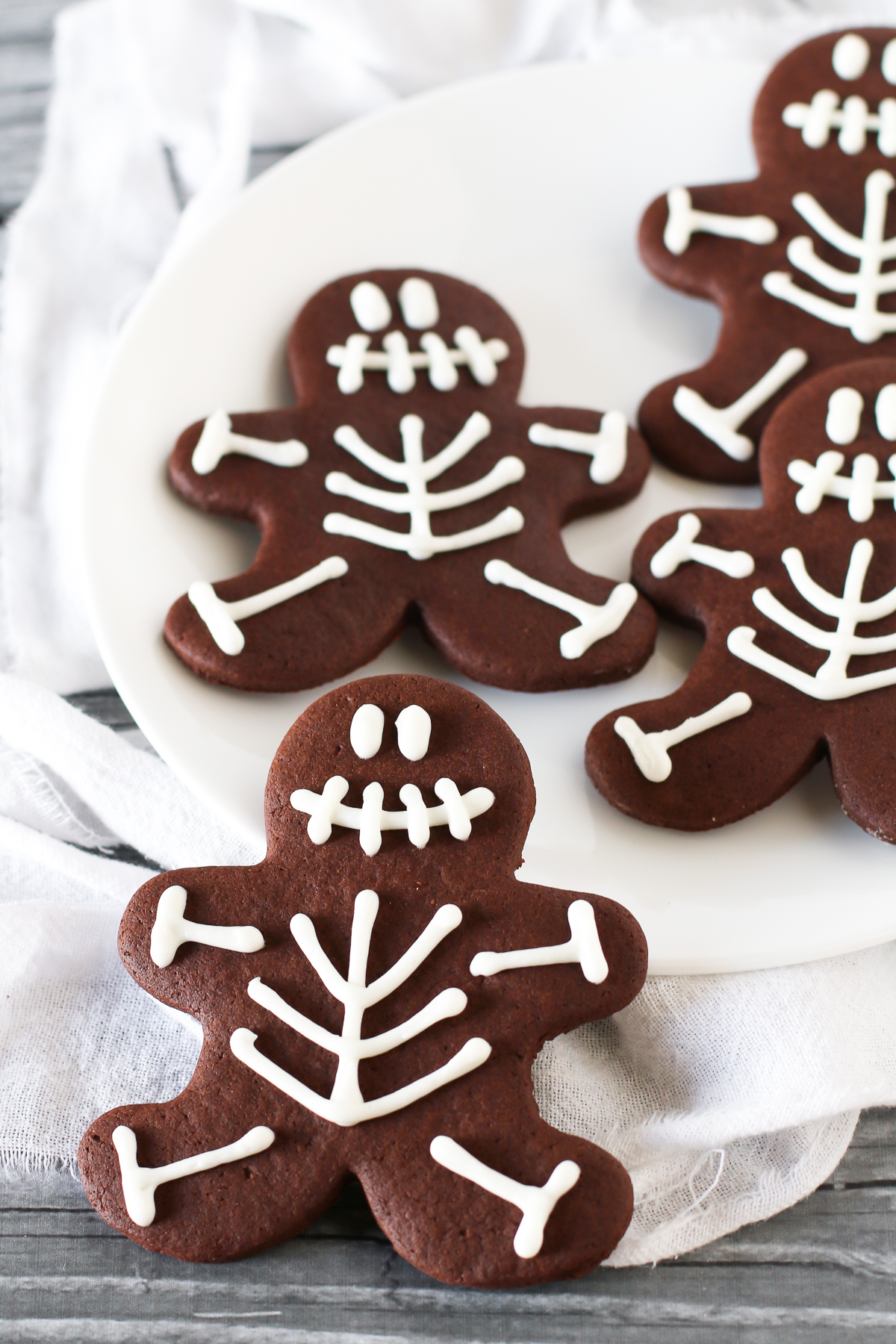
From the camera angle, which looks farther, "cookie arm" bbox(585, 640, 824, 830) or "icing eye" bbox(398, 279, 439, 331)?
"icing eye" bbox(398, 279, 439, 331)

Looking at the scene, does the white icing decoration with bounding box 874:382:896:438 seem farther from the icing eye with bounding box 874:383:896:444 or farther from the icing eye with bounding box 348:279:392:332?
the icing eye with bounding box 348:279:392:332

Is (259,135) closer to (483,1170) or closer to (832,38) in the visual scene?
(832,38)

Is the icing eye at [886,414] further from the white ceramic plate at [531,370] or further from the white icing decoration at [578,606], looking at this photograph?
the white icing decoration at [578,606]

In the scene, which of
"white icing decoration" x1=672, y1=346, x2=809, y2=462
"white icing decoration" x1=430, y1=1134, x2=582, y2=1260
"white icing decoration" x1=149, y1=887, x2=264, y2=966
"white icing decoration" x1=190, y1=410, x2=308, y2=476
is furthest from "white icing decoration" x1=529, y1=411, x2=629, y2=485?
"white icing decoration" x1=430, y1=1134, x2=582, y2=1260

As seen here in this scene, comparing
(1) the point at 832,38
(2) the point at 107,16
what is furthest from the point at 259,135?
(1) the point at 832,38

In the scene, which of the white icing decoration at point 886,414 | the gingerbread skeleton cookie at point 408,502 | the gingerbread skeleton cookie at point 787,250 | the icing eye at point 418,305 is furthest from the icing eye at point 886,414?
the icing eye at point 418,305

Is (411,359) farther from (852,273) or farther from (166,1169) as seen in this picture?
(166,1169)
